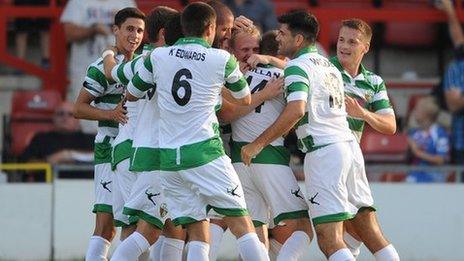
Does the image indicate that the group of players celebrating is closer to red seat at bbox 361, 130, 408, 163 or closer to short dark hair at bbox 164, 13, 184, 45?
short dark hair at bbox 164, 13, 184, 45

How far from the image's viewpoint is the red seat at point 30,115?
60.8 ft

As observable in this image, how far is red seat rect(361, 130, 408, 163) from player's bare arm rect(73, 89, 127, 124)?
6.18 metres

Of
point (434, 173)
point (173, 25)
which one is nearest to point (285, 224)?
point (173, 25)

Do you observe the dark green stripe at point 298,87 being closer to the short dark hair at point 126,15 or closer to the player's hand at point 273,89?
the player's hand at point 273,89

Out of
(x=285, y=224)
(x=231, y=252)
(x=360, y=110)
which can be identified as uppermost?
(x=360, y=110)

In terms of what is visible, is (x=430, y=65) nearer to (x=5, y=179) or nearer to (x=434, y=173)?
(x=434, y=173)

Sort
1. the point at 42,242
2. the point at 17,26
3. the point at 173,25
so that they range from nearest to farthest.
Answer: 1. the point at 173,25
2. the point at 42,242
3. the point at 17,26

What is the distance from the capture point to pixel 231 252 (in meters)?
17.0

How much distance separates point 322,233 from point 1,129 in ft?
22.6

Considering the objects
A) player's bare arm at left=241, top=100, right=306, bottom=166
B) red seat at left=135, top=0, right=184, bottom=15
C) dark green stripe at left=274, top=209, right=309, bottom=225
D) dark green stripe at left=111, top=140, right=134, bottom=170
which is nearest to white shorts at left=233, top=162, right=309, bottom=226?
dark green stripe at left=274, top=209, right=309, bottom=225

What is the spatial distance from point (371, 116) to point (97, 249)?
2447 mm

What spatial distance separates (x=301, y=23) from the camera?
12695 millimetres

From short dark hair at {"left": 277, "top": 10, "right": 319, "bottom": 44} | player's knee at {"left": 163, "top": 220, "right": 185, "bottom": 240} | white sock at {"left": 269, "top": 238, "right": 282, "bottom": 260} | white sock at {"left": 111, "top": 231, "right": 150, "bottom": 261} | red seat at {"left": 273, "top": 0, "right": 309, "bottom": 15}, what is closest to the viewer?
white sock at {"left": 111, "top": 231, "right": 150, "bottom": 261}

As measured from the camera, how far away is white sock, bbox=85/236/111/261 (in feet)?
43.7
